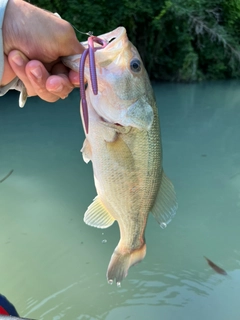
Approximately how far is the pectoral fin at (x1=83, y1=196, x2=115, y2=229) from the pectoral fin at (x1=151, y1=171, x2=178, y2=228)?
0.20 metres

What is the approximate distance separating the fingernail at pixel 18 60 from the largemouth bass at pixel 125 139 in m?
0.17

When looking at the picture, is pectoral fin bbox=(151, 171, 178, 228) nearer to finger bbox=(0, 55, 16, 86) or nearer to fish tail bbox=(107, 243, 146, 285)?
fish tail bbox=(107, 243, 146, 285)

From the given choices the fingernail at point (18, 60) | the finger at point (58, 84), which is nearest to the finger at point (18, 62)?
the fingernail at point (18, 60)

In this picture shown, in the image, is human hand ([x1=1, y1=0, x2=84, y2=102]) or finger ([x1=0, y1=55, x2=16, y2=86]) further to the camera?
finger ([x1=0, y1=55, x2=16, y2=86])

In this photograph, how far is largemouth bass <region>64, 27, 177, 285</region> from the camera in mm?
1363

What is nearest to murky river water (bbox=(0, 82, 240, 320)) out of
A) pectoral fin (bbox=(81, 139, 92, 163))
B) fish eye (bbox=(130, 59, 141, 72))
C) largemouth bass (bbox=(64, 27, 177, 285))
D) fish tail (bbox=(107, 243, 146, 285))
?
fish tail (bbox=(107, 243, 146, 285))

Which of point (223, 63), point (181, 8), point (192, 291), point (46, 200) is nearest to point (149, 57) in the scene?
point (181, 8)

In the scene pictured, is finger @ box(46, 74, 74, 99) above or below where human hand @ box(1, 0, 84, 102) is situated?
below

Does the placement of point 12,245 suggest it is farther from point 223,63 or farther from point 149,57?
point 223,63

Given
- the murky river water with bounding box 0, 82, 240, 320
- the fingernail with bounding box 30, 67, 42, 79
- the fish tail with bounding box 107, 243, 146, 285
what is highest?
the fingernail with bounding box 30, 67, 42, 79

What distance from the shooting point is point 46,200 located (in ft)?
13.8

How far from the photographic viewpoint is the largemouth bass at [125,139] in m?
1.36

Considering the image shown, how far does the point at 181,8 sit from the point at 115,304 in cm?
1339

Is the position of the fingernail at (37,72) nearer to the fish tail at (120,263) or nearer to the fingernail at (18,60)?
the fingernail at (18,60)
